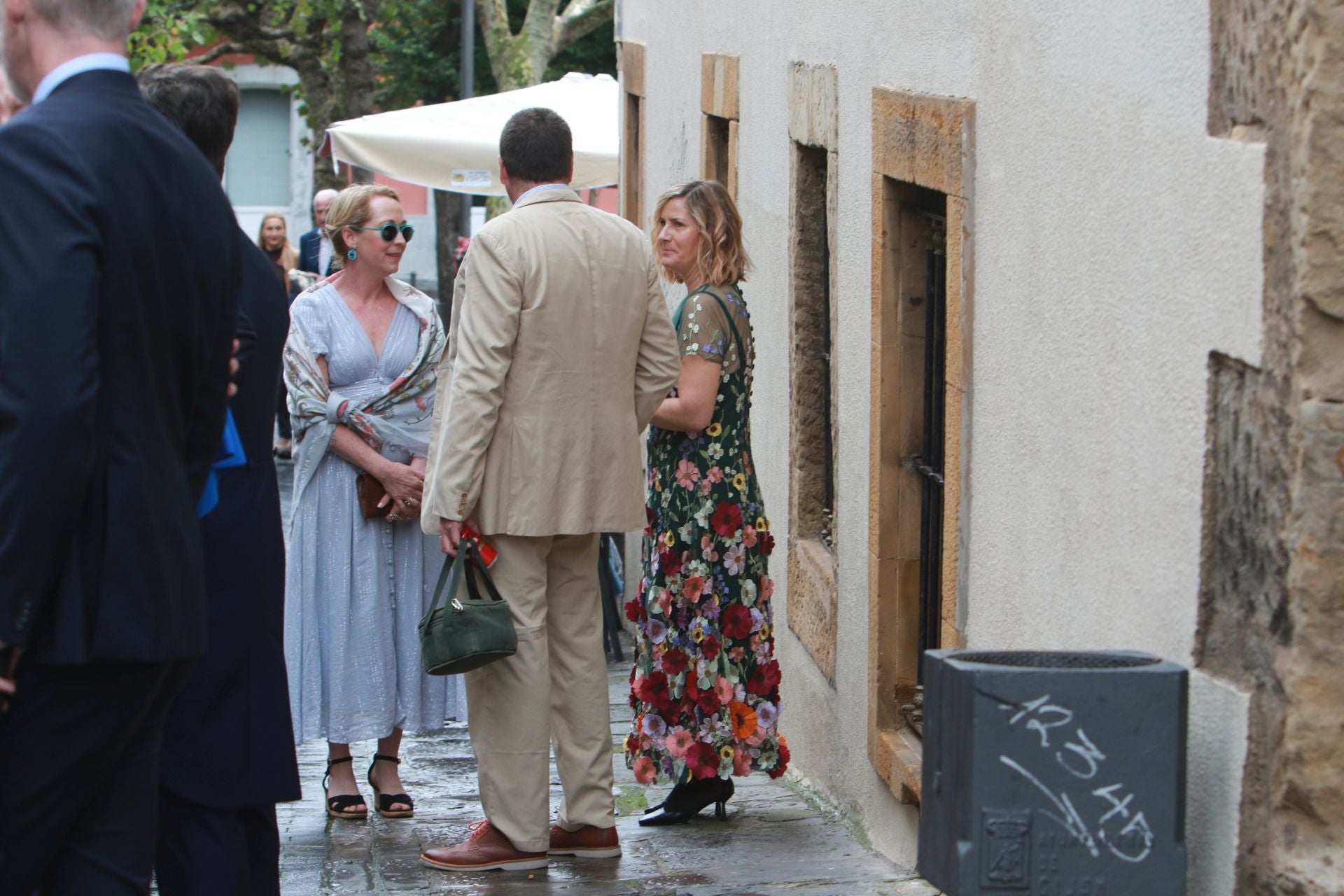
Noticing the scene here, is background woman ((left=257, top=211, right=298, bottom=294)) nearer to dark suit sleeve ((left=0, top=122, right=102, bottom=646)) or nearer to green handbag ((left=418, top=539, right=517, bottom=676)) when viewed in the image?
green handbag ((left=418, top=539, right=517, bottom=676))

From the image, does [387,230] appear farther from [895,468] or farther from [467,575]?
[895,468]

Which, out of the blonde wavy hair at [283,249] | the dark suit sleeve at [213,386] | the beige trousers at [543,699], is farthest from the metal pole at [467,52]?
the dark suit sleeve at [213,386]

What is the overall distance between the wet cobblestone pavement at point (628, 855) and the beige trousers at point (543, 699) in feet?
0.54

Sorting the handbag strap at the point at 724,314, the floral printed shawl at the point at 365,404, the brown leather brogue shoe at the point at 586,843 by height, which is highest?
the handbag strap at the point at 724,314

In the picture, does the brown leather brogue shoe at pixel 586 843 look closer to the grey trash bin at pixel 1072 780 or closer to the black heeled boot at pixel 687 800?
the black heeled boot at pixel 687 800

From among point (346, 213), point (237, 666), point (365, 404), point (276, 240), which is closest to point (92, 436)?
point (237, 666)

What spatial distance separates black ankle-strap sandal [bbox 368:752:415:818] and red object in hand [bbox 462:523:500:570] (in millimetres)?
1083

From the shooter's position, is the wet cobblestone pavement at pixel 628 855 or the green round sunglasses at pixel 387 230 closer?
the wet cobblestone pavement at pixel 628 855

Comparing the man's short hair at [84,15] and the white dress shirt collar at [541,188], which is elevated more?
the man's short hair at [84,15]

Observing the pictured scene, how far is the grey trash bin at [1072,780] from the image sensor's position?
300 cm

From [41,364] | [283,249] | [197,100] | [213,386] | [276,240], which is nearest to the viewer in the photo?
[41,364]

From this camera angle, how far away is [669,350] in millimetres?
5301

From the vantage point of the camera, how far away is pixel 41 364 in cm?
272

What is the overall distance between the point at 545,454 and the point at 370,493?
94cm
